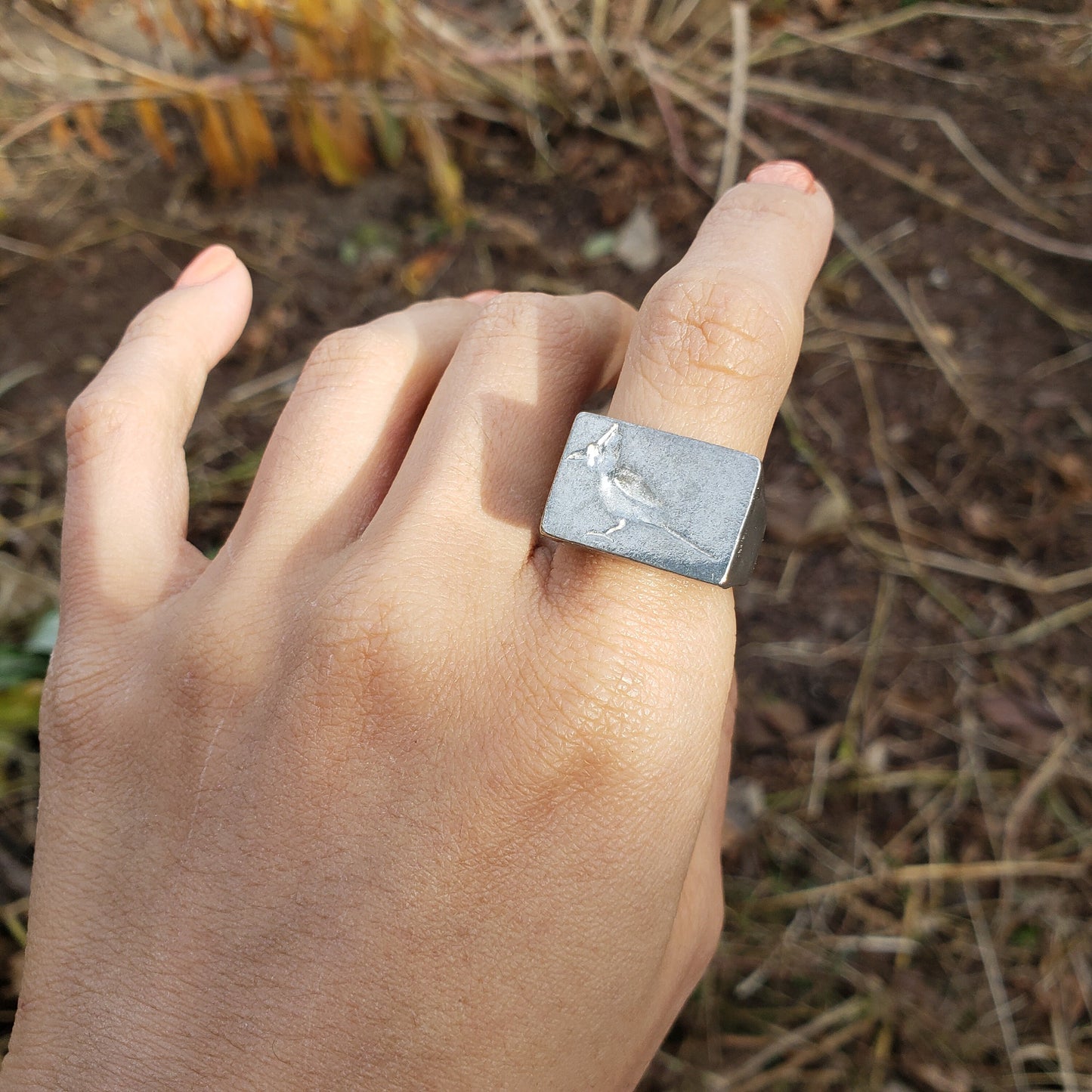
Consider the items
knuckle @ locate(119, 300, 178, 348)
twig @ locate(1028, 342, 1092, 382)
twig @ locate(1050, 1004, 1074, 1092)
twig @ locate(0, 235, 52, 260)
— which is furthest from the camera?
twig @ locate(0, 235, 52, 260)

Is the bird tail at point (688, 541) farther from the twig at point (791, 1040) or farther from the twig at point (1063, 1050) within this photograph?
the twig at point (1063, 1050)

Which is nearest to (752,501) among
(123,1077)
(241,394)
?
(123,1077)

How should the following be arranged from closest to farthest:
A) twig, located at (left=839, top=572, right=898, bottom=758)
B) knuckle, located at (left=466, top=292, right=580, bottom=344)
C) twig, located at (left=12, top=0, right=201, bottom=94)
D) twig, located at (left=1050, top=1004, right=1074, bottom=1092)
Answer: knuckle, located at (left=466, top=292, right=580, bottom=344) < twig, located at (left=1050, top=1004, right=1074, bottom=1092) < twig, located at (left=839, top=572, right=898, bottom=758) < twig, located at (left=12, top=0, right=201, bottom=94)

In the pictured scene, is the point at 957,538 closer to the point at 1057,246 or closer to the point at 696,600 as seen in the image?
the point at 1057,246

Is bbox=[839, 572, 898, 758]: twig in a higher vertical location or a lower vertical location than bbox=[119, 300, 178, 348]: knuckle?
lower

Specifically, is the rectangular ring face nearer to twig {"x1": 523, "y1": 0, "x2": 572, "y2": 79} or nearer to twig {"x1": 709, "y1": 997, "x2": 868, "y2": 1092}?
twig {"x1": 709, "y1": 997, "x2": 868, "y2": 1092}

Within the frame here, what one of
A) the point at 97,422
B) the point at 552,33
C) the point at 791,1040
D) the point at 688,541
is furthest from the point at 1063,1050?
the point at 552,33

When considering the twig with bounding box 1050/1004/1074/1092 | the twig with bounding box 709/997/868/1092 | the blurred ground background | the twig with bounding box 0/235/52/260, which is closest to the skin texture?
the twig with bounding box 709/997/868/1092
